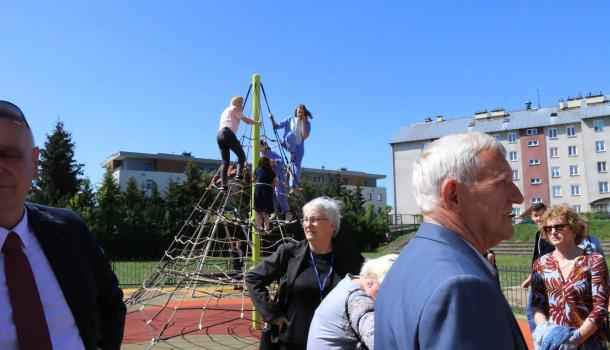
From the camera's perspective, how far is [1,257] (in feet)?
6.07

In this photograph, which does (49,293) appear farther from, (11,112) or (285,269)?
(285,269)

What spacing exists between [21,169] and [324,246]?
2.42 metres

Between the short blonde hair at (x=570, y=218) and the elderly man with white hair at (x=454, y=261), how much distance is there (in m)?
2.42

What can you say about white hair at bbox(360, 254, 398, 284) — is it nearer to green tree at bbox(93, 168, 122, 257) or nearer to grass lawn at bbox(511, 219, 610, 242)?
green tree at bbox(93, 168, 122, 257)

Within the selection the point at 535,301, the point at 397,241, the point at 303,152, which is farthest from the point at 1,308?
the point at 397,241

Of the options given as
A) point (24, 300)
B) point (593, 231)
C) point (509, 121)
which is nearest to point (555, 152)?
point (509, 121)

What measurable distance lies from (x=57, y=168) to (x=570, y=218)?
38706mm

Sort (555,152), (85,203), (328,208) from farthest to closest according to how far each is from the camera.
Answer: (555,152) → (85,203) → (328,208)

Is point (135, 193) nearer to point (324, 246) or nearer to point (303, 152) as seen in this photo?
point (303, 152)

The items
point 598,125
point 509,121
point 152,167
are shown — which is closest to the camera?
point 598,125

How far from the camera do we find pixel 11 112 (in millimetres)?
1922

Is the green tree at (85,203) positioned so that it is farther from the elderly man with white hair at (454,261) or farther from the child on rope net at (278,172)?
the elderly man with white hair at (454,261)

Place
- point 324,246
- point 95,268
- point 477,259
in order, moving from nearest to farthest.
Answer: point 477,259 → point 95,268 → point 324,246

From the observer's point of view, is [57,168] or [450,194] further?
[57,168]
